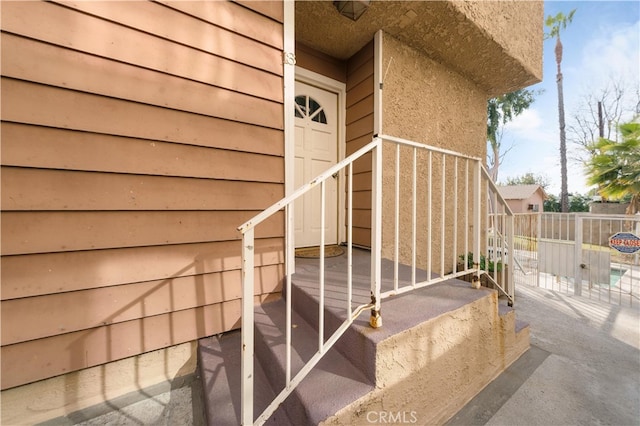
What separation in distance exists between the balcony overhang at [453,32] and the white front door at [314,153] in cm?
56

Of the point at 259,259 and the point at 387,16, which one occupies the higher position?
the point at 387,16

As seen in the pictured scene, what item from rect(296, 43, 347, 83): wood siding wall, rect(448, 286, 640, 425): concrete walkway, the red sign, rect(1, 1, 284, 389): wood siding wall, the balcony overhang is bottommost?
rect(448, 286, 640, 425): concrete walkway

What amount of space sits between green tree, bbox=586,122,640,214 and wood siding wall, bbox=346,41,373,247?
18.1 feet

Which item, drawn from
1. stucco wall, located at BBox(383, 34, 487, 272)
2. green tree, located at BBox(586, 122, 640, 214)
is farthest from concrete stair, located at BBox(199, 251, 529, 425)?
green tree, located at BBox(586, 122, 640, 214)

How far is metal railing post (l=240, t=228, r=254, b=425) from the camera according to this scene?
0.94 m

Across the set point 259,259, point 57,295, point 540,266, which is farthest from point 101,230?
point 540,266

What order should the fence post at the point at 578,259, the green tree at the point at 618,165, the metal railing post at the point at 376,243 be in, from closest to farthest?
the metal railing post at the point at 376,243, the fence post at the point at 578,259, the green tree at the point at 618,165

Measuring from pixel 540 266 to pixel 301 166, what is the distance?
4510 mm

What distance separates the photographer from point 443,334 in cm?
136

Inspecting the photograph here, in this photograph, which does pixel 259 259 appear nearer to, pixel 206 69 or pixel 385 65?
pixel 206 69

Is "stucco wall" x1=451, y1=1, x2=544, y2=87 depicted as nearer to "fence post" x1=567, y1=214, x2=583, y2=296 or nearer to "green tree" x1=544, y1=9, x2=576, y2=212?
"fence post" x1=567, y1=214, x2=583, y2=296

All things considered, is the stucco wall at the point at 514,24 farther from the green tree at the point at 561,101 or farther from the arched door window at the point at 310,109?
the green tree at the point at 561,101

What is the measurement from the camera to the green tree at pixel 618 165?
4484 mm

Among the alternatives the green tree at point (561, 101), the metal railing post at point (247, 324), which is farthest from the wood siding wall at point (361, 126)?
the green tree at point (561, 101)
